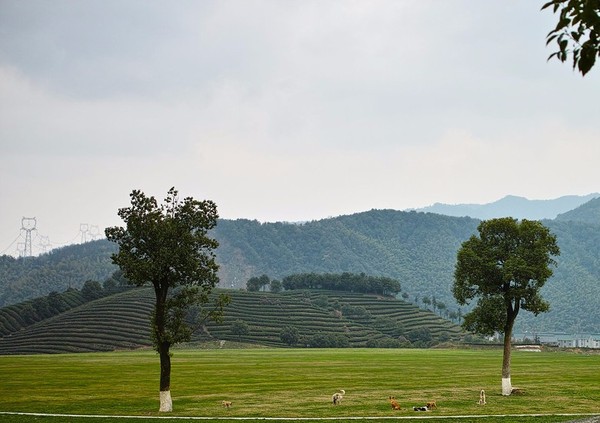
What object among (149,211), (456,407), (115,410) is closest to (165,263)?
(149,211)

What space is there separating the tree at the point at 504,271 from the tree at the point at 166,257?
17.3 m

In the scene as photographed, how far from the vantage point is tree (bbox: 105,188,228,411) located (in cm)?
3888

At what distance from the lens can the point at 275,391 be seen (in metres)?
51.8

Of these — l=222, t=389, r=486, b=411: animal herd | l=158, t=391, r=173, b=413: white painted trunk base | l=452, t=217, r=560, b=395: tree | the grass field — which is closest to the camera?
the grass field

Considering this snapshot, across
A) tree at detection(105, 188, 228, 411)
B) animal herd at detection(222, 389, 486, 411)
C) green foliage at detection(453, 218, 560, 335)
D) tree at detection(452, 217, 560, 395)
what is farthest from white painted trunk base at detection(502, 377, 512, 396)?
tree at detection(105, 188, 228, 411)

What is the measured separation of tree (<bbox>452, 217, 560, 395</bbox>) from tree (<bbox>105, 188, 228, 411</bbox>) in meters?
17.3

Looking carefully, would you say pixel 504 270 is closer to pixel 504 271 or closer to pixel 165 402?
pixel 504 271

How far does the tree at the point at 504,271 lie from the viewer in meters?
46.2

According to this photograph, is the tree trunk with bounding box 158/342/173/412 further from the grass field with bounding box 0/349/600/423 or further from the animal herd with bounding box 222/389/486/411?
the animal herd with bounding box 222/389/486/411

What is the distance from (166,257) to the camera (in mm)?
38562

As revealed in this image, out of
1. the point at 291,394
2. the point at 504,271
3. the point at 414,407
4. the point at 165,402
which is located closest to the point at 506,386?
the point at 504,271

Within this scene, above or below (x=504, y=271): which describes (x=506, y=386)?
below

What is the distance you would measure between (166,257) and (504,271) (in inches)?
844

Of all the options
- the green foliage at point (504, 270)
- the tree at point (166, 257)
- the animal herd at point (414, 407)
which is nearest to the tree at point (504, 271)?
the green foliage at point (504, 270)
